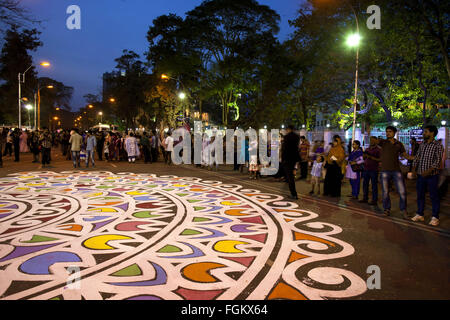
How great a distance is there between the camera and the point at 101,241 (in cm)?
475

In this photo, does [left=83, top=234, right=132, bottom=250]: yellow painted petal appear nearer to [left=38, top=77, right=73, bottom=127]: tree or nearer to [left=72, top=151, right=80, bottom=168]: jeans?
[left=72, top=151, right=80, bottom=168]: jeans

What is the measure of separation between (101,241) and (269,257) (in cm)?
251

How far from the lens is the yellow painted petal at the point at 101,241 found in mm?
4492

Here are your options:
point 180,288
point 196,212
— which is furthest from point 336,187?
point 180,288

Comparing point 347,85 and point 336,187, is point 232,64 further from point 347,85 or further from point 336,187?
point 336,187

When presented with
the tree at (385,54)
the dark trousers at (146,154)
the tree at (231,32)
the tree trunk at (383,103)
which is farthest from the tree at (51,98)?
the tree trunk at (383,103)

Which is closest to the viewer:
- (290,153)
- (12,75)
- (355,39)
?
(290,153)

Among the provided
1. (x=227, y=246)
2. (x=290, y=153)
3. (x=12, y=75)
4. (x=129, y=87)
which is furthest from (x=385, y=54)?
(x=12, y=75)

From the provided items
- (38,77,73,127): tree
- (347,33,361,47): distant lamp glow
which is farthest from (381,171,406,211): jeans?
(38,77,73,127): tree

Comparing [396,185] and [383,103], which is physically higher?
[383,103]

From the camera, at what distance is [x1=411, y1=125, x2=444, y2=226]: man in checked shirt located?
18.8ft

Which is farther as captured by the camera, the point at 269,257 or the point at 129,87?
the point at 129,87

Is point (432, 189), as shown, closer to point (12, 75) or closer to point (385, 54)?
point (385, 54)

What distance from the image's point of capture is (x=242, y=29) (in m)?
24.3
